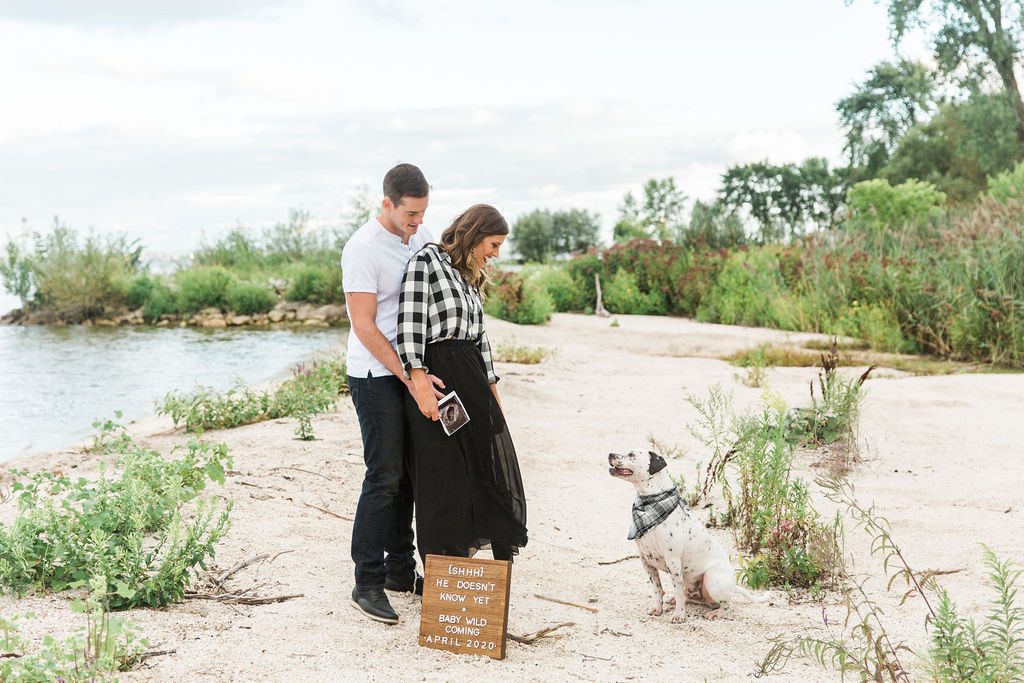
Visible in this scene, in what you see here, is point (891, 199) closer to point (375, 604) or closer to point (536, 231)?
point (536, 231)

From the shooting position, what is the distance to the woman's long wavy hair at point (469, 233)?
3867 millimetres

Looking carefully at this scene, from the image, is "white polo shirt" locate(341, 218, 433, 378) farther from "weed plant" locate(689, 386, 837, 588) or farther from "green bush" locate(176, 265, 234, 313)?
"green bush" locate(176, 265, 234, 313)

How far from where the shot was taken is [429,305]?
3.82 m

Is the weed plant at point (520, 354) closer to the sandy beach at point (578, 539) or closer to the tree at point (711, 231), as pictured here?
the sandy beach at point (578, 539)

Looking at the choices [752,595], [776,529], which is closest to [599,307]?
[776,529]

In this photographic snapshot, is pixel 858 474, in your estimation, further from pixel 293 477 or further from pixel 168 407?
pixel 168 407

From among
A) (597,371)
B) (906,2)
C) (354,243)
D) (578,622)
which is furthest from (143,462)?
(906,2)

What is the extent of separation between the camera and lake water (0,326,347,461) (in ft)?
38.1

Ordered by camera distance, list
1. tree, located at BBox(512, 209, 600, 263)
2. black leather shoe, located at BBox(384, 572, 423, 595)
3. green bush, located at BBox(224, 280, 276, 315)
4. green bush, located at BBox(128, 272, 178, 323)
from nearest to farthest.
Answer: black leather shoe, located at BBox(384, 572, 423, 595) → green bush, located at BBox(128, 272, 178, 323) → green bush, located at BBox(224, 280, 276, 315) → tree, located at BBox(512, 209, 600, 263)

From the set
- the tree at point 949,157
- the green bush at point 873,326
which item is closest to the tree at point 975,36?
the tree at point 949,157

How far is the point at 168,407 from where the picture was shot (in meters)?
8.40

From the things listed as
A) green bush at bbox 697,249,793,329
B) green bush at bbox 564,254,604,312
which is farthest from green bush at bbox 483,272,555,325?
green bush at bbox 697,249,793,329

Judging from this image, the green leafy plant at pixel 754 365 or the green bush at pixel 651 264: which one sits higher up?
the green bush at pixel 651 264

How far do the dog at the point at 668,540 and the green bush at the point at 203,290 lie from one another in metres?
23.4
